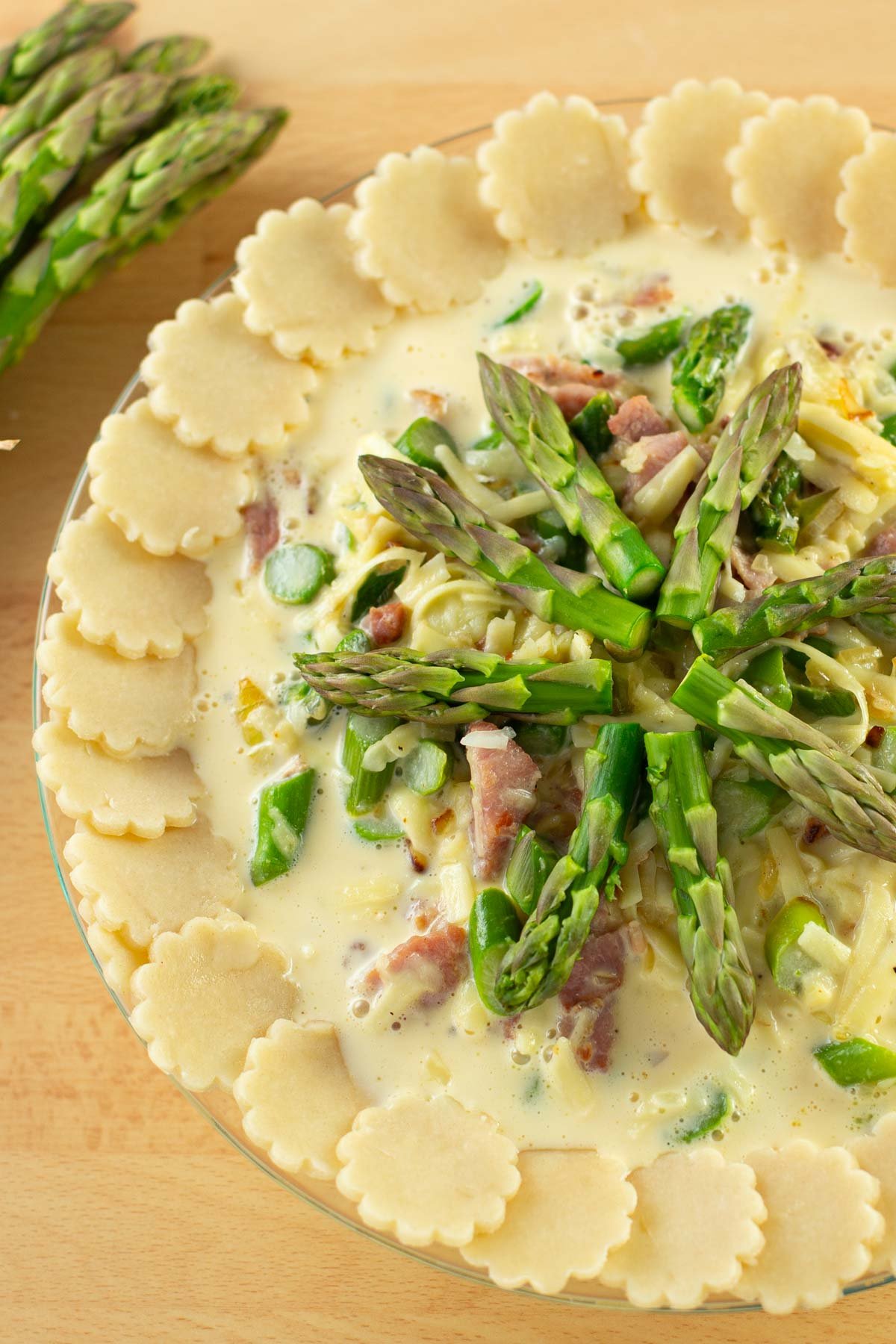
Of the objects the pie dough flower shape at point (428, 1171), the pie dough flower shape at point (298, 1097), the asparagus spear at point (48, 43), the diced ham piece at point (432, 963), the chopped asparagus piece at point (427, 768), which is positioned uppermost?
the asparagus spear at point (48, 43)

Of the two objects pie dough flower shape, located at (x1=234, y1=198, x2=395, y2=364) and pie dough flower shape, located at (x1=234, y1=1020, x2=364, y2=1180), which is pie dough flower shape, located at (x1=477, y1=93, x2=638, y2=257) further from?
pie dough flower shape, located at (x1=234, y1=1020, x2=364, y2=1180)

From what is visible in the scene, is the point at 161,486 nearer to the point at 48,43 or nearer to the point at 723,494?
the point at 723,494

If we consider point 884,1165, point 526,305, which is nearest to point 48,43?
point 526,305

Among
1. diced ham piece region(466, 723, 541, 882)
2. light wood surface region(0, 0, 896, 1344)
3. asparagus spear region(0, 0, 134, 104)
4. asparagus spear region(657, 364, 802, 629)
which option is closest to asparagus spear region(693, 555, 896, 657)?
asparagus spear region(657, 364, 802, 629)

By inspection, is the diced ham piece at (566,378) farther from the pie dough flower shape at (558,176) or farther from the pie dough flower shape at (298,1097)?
the pie dough flower shape at (298,1097)

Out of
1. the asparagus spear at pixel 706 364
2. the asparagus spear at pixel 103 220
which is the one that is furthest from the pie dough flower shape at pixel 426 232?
the asparagus spear at pixel 706 364

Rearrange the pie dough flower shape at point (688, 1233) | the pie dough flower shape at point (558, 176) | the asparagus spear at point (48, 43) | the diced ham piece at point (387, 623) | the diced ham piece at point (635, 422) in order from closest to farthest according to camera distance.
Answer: the pie dough flower shape at point (688, 1233), the diced ham piece at point (387, 623), the diced ham piece at point (635, 422), the pie dough flower shape at point (558, 176), the asparagus spear at point (48, 43)
